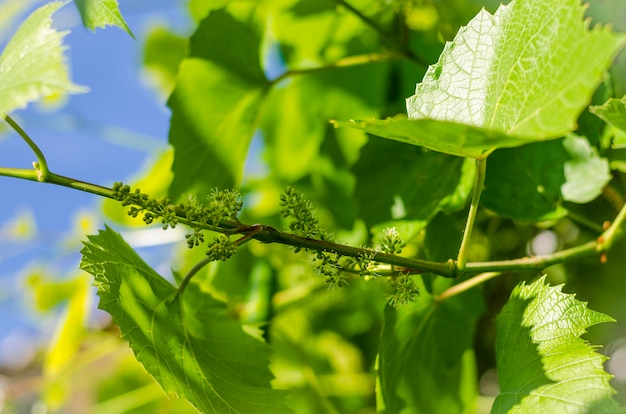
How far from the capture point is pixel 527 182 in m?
0.57

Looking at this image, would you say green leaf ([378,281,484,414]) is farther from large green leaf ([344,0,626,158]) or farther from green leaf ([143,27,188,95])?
green leaf ([143,27,188,95])

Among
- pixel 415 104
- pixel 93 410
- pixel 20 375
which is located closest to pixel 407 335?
pixel 415 104

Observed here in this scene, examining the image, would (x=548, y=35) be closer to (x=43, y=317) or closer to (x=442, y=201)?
(x=442, y=201)

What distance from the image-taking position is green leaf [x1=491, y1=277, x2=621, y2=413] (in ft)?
1.23

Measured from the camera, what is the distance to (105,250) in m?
0.43

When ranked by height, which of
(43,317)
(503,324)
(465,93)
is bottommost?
(503,324)

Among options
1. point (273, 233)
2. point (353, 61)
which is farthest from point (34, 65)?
point (353, 61)

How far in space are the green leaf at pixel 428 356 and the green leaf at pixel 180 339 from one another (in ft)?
0.33

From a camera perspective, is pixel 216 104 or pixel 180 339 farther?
pixel 216 104

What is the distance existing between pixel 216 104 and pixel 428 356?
0.33 meters

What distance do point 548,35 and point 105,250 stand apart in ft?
0.98

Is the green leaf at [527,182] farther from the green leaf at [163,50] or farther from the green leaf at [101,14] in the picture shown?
the green leaf at [163,50]

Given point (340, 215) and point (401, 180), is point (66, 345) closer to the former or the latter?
point (340, 215)

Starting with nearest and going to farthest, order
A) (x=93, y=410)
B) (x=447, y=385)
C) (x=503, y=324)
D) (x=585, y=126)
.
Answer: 1. (x=503, y=324)
2. (x=585, y=126)
3. (x=447, y=385)
4. (x=93, y=410)
